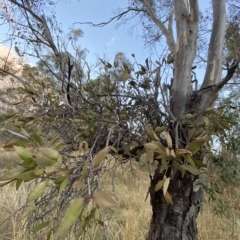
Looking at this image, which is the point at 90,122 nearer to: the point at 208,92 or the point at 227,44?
the point at 208,92

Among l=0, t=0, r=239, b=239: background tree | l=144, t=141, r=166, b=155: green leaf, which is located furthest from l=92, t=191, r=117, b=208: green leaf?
l=0, t=0, r=239, b=239: background tree

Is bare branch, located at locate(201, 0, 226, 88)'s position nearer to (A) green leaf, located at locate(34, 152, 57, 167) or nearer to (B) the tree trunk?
(B) the tree trunk

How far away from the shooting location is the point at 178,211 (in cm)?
84

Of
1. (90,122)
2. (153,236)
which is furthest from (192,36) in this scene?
(153,236)

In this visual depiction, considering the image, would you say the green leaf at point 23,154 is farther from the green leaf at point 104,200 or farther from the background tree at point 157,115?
the background tree at point 157,115

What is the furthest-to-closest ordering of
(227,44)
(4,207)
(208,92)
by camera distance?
(4,207)
(227,44)
(208,92)

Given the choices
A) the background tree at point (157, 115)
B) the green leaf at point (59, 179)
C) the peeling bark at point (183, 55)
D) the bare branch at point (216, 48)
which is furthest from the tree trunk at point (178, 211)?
the green leaf at point (59, 179)

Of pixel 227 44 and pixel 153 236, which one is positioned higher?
pixel 227 44

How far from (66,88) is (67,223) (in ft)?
1.98

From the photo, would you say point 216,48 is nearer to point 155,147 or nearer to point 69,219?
point 155,147

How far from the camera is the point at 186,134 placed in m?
0.74

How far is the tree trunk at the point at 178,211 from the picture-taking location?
832 millimetres

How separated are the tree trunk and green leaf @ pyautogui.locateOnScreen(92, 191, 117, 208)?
56 centimetres

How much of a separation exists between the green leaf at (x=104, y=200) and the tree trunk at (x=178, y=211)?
0.56 meters
